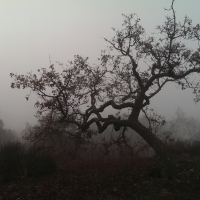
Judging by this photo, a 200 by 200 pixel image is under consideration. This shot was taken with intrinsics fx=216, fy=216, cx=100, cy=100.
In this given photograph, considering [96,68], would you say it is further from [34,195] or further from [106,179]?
[34,195]

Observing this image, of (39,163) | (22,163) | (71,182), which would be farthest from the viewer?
(39,163)

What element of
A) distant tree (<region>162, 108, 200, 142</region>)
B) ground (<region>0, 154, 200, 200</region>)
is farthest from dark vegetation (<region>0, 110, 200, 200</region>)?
distant tree (<region>162, 108, 200, 142</region>)

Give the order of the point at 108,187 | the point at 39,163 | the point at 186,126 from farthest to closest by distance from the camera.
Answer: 1. the point at 186,126
2. the point at 39,163
3. the point at 108,187

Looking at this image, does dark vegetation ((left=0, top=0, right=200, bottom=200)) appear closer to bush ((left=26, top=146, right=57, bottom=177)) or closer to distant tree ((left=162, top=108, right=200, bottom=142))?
bush ((left=26, top=146, right=57, bottom=177))

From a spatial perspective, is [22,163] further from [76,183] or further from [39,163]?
[76,183]

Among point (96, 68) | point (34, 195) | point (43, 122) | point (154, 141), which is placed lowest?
point (34, 195)

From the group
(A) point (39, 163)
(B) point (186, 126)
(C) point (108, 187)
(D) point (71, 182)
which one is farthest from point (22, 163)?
(B) point (186, 126)

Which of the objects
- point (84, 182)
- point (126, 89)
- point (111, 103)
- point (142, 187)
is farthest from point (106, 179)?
point (126, 89)

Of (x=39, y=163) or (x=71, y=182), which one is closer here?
(x=71, y=182)

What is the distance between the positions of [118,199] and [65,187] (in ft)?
5.00

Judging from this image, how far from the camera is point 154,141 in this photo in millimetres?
7102

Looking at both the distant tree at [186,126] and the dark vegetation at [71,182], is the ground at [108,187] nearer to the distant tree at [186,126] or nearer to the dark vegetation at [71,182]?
the dark vegetation at [71,182]

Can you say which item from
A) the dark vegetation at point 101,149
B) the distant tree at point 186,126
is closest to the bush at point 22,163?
the dark vegetation at point 101,149

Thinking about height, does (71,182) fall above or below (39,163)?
below
